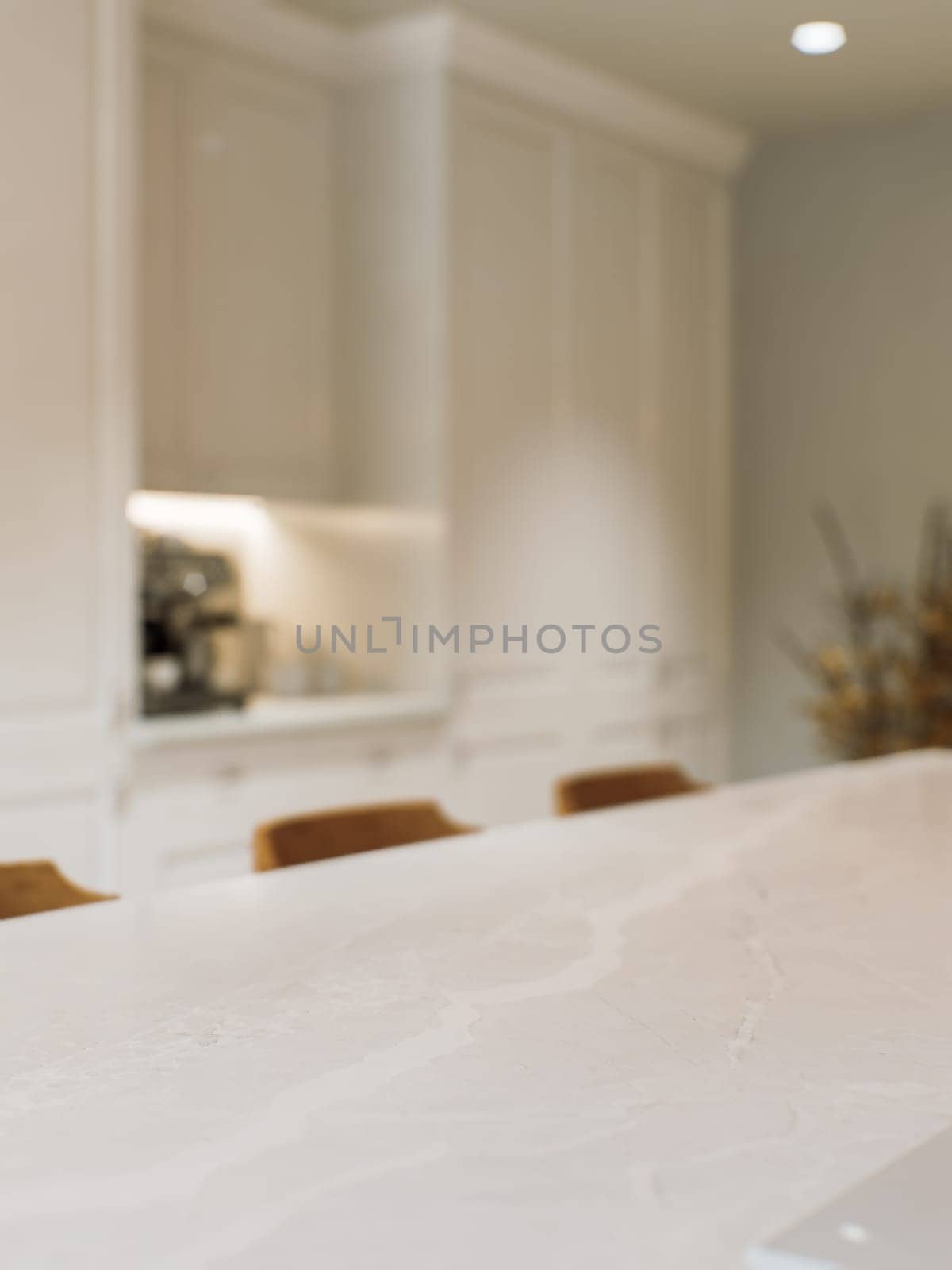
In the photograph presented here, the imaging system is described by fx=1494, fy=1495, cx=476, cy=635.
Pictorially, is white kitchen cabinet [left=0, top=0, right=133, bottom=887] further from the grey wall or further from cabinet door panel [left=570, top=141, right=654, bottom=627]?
the grey wall

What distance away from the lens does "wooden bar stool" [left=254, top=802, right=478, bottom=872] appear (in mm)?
1966

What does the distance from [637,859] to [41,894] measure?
0.71 metres

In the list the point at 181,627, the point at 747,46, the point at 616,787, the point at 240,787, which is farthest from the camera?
the point at 747,46

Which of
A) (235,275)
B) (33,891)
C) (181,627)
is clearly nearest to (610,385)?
(235,275)

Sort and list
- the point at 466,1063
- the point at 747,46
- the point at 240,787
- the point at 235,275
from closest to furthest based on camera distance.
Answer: the point at 466,1063 < the point at 240,787 < the point at 235,275 < the point at 747,46

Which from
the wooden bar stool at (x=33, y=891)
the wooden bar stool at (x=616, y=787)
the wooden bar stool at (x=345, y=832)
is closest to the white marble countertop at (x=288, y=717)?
the wooden bar stool at (x=616, y=787)

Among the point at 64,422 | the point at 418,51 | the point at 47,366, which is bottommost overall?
the point at 64,422

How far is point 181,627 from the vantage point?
3721 millimetres

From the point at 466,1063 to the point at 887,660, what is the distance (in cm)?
418

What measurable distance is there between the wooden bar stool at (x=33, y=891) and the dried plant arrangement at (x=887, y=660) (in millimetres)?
3406

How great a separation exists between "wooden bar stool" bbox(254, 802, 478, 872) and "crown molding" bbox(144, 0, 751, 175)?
2353 millimetres

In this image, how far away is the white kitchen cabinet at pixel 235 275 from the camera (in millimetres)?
3701

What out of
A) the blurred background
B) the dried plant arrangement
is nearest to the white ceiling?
the blurred background

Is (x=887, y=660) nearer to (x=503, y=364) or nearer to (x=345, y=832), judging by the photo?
(x=503, y=364)
